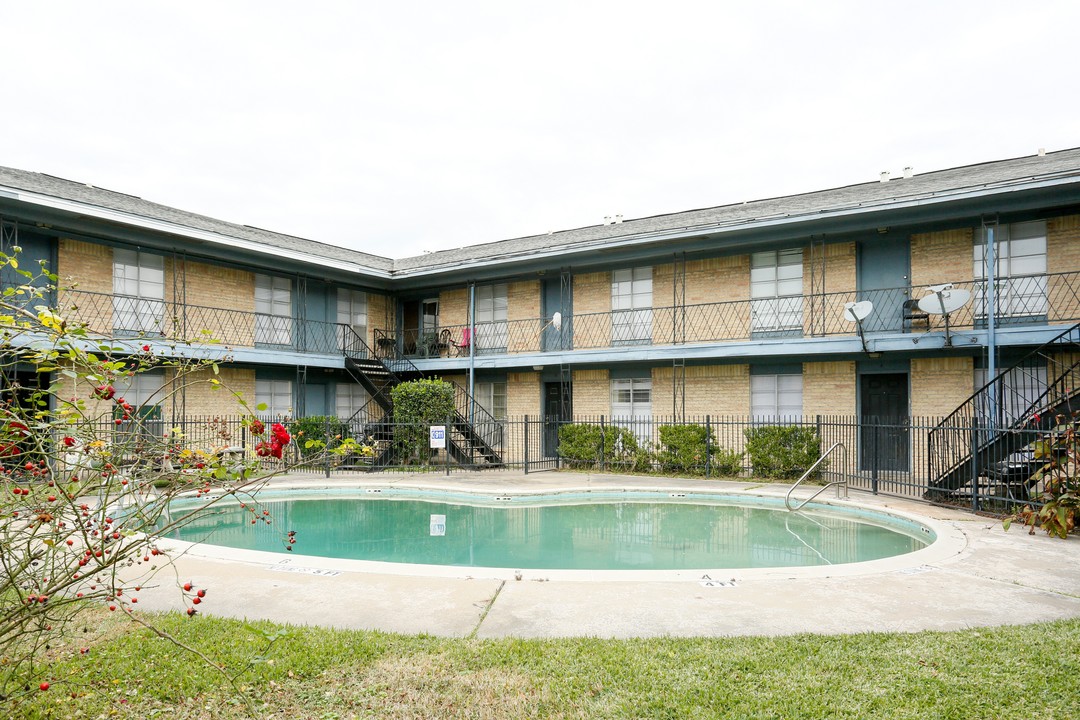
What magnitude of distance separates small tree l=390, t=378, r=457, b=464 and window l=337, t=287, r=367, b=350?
202 inches

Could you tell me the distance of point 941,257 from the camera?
14.5 meters

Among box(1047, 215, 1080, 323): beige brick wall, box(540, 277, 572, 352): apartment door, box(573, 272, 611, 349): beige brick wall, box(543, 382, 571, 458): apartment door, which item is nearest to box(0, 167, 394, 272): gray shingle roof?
box(540, 277, 572, 352): apartment door

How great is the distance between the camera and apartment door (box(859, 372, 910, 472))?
1485 centimetres

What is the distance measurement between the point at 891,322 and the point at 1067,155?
206 inches

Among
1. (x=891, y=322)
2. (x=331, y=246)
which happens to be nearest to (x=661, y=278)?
(x=891, y=322)

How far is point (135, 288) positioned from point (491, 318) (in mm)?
9757

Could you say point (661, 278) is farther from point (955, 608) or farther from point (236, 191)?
point (236, 191)

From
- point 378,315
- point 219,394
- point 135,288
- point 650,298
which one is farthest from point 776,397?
point 135,288

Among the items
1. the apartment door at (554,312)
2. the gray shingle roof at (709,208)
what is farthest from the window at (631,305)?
the apartment door at (554,312)

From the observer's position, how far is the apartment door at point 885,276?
48.9ft

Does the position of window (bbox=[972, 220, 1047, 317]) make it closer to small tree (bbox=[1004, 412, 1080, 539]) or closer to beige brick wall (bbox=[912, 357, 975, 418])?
beige brick wall (bbox=[912, 357, 975, 418])

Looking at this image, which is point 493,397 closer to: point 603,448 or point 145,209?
point 603,448

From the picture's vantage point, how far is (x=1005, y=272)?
13883mm

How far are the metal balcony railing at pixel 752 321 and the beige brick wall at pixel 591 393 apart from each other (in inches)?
34.0
